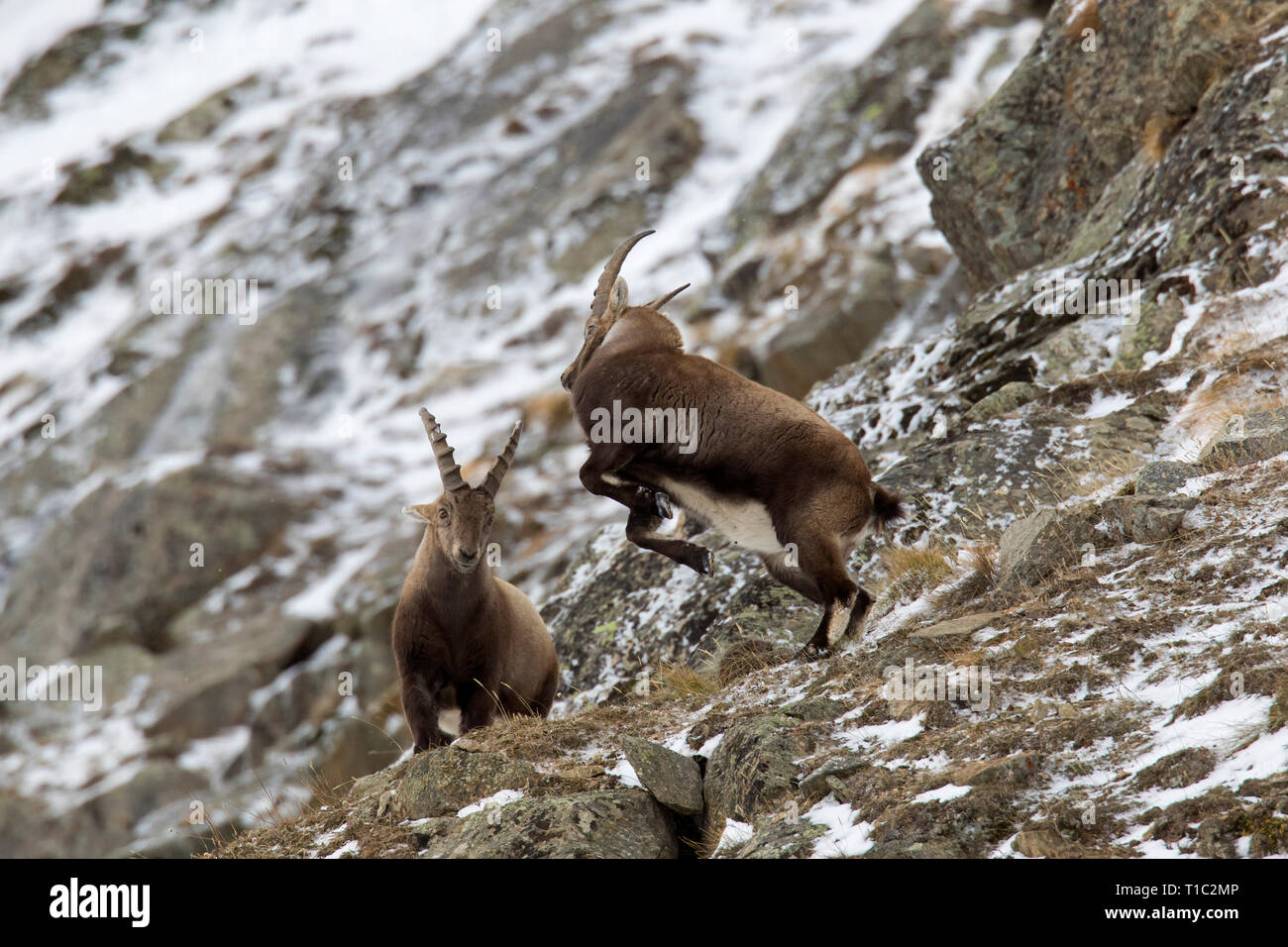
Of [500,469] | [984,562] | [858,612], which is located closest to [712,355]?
[500,469]

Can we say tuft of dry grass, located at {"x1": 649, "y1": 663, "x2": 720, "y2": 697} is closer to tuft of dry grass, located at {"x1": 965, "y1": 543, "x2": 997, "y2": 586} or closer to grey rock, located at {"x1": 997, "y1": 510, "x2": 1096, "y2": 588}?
tuft of dry grass, located at {"x1": 965, "y1": 543, "x2": 997, "y2": 586}

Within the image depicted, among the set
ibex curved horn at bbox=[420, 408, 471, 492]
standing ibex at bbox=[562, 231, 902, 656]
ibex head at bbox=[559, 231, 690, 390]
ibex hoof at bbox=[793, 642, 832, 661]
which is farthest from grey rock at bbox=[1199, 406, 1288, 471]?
ibex curved horn at bbox=[420, 408, 471, 492]

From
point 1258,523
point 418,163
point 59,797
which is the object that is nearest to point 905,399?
point 1258,523

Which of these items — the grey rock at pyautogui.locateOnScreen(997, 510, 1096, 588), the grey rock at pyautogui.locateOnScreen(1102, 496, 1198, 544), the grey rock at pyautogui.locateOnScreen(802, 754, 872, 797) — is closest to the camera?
the grey rock at pyautogui.locateOnScreen(802, 754, 872, 797)

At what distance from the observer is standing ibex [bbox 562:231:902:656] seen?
6961mm

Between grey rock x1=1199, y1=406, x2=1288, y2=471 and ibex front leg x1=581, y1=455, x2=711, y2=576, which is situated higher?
grey rock x1=1199, y1=406, x2=1288, y2=471

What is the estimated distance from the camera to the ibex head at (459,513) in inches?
295

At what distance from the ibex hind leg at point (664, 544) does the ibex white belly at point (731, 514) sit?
7.3 inches

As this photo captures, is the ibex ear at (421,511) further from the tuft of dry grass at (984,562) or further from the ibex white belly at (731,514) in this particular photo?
the tuft of dry grass at (984,562)

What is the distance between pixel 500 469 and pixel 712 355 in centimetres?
1546

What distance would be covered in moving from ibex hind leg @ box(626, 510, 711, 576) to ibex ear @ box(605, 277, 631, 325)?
1515 mm

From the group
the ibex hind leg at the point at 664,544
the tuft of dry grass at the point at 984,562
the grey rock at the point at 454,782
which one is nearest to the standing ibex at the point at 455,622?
the ibex hind leg at the point at 664,544

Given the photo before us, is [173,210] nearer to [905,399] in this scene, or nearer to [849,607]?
[905,399]

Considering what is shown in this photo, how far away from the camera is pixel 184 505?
989 inches
